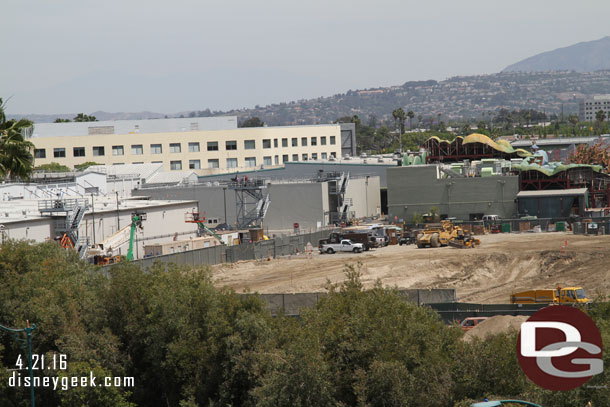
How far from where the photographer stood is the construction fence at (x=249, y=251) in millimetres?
60125

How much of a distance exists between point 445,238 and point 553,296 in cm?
2685

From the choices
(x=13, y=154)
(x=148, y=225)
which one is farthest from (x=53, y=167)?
(x=13, y=154)

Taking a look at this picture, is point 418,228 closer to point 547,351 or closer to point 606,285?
point 606,285

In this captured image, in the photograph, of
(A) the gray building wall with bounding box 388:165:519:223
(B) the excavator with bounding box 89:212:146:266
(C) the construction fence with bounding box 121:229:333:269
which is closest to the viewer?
(B) the excavator with bounding box 89:212:146:266

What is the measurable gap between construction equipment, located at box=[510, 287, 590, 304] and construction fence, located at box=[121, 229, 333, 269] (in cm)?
2417

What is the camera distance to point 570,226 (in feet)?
242

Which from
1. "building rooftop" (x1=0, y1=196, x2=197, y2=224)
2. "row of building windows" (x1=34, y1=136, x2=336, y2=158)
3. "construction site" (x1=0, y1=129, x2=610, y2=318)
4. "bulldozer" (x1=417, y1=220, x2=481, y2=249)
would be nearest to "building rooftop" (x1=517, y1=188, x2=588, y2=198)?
"construction site" (x1=0, y1=129, x2=610, y2=318)

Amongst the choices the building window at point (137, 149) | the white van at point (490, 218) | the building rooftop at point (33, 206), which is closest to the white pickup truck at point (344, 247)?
the building rooftop at point (33, 206)

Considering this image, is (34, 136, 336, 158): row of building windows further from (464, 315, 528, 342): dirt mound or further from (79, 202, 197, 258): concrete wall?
(464, 315, 528, 342): dirt mound

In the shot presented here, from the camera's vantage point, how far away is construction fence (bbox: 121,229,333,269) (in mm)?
60125

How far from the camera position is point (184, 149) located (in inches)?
4537

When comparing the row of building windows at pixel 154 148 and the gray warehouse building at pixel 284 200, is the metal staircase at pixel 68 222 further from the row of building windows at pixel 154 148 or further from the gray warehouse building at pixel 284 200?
the row of building windows at pixel 154 148

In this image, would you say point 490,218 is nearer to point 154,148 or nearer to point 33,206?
point 33,206

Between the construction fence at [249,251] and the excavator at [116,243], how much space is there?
3.63 metres
